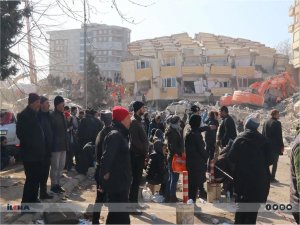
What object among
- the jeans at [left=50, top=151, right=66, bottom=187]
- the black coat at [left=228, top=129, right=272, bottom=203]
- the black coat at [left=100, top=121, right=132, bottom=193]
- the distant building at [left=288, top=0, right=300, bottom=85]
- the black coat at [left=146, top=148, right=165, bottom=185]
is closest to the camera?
the black coat at [left=100, top=121, right=132, bottom=193]

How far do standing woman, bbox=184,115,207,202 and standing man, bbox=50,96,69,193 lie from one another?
7.84ft

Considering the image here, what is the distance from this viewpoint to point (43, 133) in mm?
7035

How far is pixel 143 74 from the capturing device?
207 feet

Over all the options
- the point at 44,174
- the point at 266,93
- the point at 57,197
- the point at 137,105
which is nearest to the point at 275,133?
the point at 137,105

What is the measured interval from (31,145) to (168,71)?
55.7 metres

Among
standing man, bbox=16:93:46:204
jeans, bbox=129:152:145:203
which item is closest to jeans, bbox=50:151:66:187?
standing man, bbox=16:93:46:204

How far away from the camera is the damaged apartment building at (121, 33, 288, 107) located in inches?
2405

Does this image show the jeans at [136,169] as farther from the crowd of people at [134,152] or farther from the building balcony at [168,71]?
the building balcony at [168,71]

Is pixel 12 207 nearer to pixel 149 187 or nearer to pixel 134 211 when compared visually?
pixel 134 211

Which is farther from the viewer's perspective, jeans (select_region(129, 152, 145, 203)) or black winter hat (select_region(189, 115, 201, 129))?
black winter hat (select_region(189, 115, 201, 129))

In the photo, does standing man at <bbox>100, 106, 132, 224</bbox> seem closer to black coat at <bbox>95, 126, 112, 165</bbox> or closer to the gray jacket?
black coat at <bbox>95, 126, 112, 165</bbox>

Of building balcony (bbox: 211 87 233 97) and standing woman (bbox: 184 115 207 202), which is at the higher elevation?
building balcony (bbox: 211 87 233 97)

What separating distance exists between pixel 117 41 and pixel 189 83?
49.1 metres

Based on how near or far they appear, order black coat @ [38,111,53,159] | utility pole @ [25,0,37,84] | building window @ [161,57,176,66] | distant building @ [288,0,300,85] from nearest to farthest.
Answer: black coat @ [38,111,53,159] < utility pole @ [25,0,37,84] < distant building @ [288,0,300,85] < building window @ [161,57,176,66]
